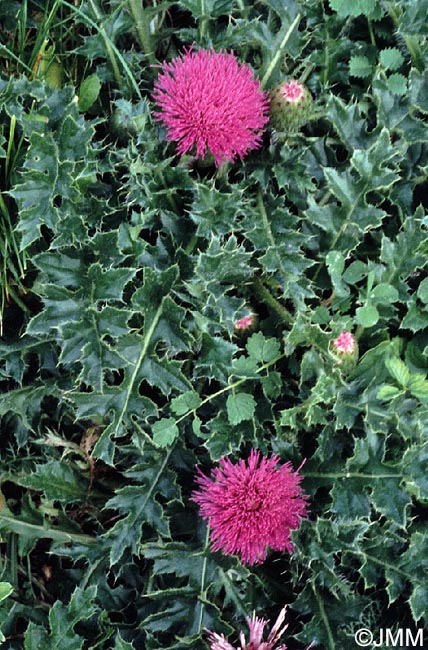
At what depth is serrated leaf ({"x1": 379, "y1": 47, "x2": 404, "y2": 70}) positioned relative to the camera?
3.06m

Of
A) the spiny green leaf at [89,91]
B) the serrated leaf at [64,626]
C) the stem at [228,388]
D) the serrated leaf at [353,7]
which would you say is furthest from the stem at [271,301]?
the serrated leaf at [64,626]

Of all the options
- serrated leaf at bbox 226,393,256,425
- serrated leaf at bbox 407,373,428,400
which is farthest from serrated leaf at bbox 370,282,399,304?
serrated leaf at bbox 226,393,256,425

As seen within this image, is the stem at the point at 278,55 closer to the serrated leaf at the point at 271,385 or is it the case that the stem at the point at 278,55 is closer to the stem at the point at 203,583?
the serrated leaf at the point at 271,385

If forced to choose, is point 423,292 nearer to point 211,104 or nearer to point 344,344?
point 344,344

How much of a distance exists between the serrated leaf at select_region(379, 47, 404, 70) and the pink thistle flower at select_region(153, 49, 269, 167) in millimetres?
559

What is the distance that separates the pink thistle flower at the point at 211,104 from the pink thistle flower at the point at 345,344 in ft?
2.32

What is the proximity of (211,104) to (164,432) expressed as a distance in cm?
109

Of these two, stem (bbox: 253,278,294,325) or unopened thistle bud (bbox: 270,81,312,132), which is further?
stem (bbox: 253,278,294,325)

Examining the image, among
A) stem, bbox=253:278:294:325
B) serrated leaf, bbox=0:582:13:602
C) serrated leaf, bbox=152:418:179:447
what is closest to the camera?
serrated leaf, bbox=0:582:13:602

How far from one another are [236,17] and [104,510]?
6.39 feet

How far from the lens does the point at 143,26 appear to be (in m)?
3.11

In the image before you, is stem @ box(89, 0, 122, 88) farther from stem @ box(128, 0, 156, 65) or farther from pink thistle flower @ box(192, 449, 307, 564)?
pink thistle flower @ box(192, 449, 307, 564)

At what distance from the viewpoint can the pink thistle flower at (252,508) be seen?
2650 mm

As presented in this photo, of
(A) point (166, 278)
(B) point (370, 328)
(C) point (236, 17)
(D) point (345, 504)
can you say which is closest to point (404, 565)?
(D) point (345, 504)
